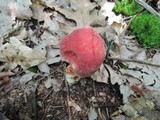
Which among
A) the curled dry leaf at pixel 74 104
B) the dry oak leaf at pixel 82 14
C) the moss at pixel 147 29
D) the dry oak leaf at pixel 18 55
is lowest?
the curled dry leaf at pixel 74 104

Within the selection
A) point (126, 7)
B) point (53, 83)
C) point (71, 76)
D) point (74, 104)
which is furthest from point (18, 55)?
point (126, 7)

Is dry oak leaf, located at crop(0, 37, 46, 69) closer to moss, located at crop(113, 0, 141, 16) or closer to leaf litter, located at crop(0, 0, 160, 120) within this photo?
leaf litter, located at crop(0, 0, 160, 120)

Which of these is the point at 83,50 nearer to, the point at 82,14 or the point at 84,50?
the point at 84,50

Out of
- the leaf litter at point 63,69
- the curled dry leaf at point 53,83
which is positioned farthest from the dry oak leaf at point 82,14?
the curled dry leaf at point 53,83

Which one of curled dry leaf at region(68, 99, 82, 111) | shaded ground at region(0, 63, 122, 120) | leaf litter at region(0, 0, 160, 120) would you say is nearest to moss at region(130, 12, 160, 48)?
leaf litter at region(0, 0, 160, 120)

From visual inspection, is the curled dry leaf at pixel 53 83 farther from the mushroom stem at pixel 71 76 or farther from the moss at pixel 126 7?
the moss at pixel 126 7

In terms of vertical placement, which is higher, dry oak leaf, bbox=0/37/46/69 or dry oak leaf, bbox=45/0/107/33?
dry oak leaf, bbox=45/0/107/33
